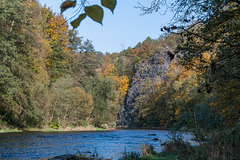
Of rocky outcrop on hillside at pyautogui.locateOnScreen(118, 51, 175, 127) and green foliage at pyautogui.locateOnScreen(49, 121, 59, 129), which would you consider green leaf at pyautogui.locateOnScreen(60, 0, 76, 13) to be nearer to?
green foliage at pyautogui.locateOnScreen(49, 121, 59, 129)

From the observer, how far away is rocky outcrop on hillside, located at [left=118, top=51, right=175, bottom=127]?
70.2 m

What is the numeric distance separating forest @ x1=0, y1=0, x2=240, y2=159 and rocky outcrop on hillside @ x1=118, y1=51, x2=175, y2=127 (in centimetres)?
177

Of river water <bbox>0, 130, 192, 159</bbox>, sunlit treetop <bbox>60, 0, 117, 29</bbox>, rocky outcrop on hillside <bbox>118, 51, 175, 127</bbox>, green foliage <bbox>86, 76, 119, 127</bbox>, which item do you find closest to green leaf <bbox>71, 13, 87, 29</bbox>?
sunlit treetop <bbox>60, 0, 117, 29</bbox>

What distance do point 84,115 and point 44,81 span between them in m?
11.6

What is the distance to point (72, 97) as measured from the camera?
36.2 metres

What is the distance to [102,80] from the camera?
4734 centimetres

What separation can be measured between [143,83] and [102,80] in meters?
26.5

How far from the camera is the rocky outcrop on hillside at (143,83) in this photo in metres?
70.2

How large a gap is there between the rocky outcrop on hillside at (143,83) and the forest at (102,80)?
5.81 ft

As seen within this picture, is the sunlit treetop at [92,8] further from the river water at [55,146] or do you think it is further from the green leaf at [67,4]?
the river water at [55,146]

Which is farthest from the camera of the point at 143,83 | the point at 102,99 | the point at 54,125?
the point at 143,83

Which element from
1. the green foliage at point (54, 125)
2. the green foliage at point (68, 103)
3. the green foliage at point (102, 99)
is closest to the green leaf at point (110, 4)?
the green foliage at point (68, 103)

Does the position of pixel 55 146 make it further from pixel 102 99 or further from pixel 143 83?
pixel 143 83

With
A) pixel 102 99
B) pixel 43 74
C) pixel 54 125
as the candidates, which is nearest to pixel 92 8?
pixel 43 74
